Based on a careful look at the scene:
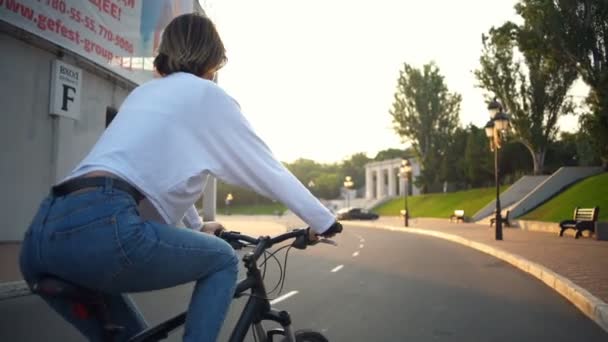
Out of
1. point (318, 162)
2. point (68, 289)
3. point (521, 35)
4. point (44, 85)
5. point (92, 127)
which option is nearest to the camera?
point (68, 289)

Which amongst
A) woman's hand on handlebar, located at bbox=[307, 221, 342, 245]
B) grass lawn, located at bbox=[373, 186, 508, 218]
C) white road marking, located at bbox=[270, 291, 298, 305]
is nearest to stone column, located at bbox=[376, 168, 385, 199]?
grass lawn, located at bbox=[373, 186, 508, 218]

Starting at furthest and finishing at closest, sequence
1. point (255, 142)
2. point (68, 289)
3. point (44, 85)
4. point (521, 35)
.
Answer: point (521, 35)
point (44, 85)
point (255, 142)
point (68, 289)

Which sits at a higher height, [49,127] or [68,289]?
[49,127]

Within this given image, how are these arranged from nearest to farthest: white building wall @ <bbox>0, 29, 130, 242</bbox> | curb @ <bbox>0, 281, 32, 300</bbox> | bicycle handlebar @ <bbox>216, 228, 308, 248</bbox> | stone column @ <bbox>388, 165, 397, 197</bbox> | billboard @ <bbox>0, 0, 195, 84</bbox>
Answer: bicycle handlebar @ <bbox>216, 228, 308, 248</bbox>, curb @ <bbox>0, 281, 32, 300</bbox>, billboard @ <bbox>0, 0, 195, 84</bbox>, white building wall @ <bbox>0, 29, 130, 242</bbox>, stone column @ <bbox>388, 165, 397, 197</bbox>

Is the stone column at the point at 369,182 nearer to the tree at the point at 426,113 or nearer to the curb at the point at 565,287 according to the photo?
the tree at the point at 426,113

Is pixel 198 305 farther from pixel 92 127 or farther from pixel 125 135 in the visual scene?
pixel 92 127

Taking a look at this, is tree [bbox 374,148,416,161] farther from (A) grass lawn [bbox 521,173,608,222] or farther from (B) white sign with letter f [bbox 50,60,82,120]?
(B) white sign with letter f [bbox 50,60,82,120]

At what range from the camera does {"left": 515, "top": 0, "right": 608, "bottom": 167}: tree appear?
27.9 metres

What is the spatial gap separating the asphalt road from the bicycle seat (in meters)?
3.38

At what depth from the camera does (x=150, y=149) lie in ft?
6.30

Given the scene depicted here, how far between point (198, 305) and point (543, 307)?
6443mm

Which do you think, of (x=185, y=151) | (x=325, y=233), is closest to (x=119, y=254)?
(x=185, y=151)

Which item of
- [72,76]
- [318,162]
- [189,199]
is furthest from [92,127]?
[318,162]

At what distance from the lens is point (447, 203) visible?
48.9 meters
